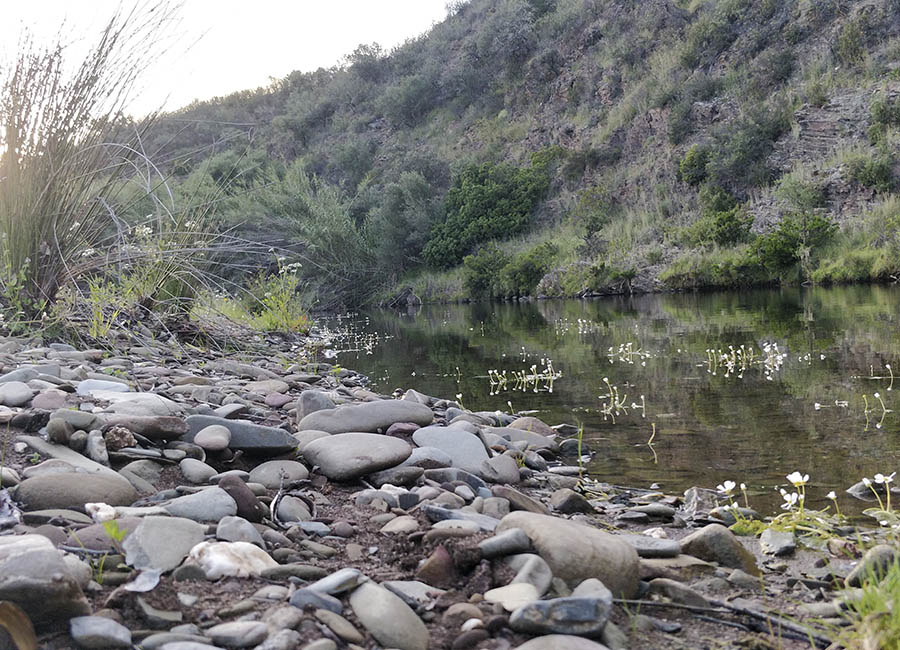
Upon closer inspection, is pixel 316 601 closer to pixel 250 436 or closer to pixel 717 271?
pixel 250 436

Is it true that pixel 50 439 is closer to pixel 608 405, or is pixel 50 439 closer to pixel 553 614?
pixel 553 614

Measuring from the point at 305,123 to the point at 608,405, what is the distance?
3998 cm

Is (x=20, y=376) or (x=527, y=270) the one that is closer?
(x=20, y=376)

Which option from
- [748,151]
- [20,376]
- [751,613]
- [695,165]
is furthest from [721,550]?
[695,165]

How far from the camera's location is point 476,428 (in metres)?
3.32

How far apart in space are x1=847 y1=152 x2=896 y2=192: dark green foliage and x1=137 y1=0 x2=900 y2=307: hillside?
41 mm

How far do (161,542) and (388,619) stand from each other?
0.52 meters

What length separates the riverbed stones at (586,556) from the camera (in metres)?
1.66

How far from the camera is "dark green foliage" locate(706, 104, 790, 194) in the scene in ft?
64.3

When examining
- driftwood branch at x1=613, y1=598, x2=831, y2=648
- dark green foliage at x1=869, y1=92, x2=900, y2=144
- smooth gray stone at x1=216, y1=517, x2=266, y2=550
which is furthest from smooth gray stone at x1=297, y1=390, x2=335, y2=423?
dark green foliage at x1=869, y1=92, x2=900, y2=144

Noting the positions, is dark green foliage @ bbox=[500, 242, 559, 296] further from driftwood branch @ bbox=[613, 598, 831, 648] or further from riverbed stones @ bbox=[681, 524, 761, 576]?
driftwood branch @ bbox=[613, 598, 831, 648]

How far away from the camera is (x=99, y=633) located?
4.00ft

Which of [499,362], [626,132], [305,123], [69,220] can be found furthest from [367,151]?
[69,220]

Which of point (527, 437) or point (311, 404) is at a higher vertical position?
point (311, 404)
